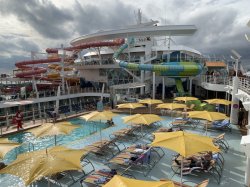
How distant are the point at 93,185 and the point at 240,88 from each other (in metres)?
11.0

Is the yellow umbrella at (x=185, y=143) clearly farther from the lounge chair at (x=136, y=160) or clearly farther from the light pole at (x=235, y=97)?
the light pole at (x=235, y=97)

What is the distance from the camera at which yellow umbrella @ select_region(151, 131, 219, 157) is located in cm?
662

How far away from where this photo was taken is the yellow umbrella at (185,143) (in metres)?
6.62

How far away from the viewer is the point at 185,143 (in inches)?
268

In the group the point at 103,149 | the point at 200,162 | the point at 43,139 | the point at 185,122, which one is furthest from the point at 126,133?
the point at 200,162

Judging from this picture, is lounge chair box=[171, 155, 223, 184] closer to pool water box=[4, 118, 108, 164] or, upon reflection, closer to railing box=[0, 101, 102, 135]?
pool water box=[4, 118, 108, 164]

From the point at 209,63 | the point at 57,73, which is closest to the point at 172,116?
the point at 209,63

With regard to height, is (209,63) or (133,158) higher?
(209,63)

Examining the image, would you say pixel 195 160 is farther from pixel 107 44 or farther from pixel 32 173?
pixel 107 44

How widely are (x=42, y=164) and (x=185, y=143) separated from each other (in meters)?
3.81

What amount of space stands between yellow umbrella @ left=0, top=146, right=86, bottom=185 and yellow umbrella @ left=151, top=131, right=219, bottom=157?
2560mm

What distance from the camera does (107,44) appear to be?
98.5ft

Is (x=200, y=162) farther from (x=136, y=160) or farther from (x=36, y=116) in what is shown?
(x=36, y=116)

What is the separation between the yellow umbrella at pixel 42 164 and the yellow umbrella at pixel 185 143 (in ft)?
8.40
